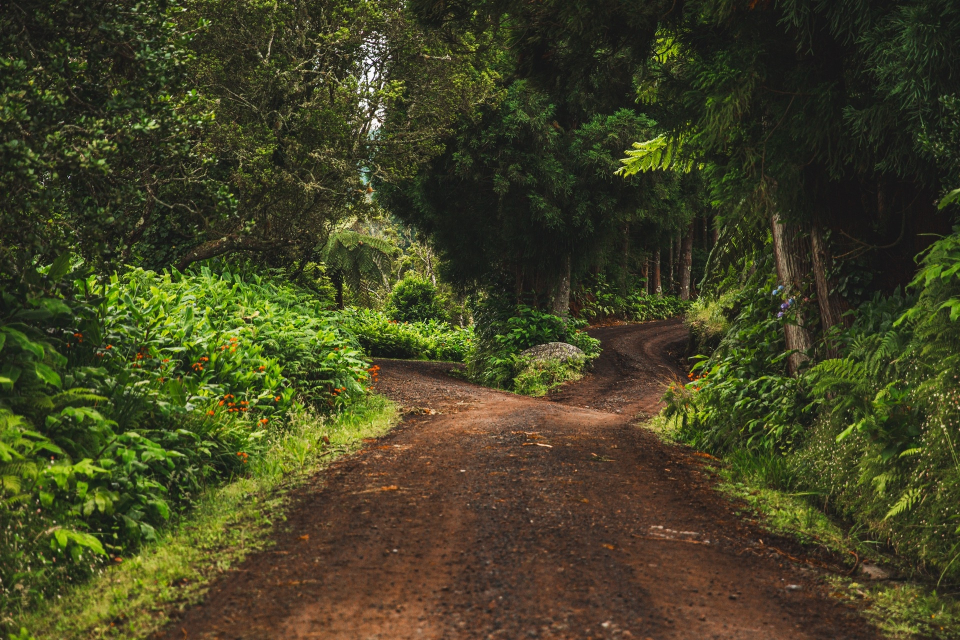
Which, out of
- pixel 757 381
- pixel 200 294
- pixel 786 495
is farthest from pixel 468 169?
pixel 786 495

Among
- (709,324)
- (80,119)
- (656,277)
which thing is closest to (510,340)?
(709,324)

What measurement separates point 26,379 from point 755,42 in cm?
627

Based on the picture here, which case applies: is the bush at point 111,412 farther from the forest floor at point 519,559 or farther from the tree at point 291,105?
the tree at point 291,105

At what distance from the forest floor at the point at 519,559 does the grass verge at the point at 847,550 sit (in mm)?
137

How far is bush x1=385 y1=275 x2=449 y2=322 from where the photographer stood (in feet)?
90.8

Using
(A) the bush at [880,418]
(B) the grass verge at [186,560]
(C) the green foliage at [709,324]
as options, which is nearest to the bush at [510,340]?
(C) the green foliage at [709,324]

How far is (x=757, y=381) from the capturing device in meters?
7.60

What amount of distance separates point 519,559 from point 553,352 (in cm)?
1291

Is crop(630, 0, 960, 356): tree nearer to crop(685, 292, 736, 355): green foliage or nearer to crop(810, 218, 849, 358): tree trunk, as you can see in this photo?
crop(810, 218, 849, 358): tree trunk

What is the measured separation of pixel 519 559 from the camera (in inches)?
167

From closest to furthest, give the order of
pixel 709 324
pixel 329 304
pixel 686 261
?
1. pixel 329 304
2. pixel 709 324
3. pixel 686 261

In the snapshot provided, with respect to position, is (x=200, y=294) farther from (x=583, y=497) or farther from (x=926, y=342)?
(x=926, y=342)

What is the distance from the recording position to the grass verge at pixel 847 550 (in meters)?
3.81

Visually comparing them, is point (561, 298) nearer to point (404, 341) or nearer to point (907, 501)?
point (404, 341)
